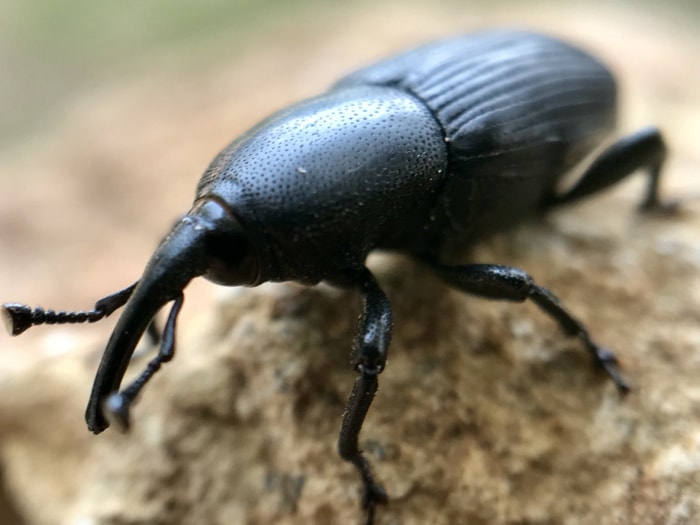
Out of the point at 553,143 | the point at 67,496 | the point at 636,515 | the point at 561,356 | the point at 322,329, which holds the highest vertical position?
the point at 553,143

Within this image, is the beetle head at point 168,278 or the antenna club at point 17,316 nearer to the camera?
the beetle head at point 168,278

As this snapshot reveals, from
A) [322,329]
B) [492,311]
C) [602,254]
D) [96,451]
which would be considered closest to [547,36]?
[602,254]

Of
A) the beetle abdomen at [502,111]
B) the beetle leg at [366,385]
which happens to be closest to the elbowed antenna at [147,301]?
the beetle leg at [366,385]

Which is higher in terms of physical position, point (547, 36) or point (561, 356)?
point (547, 36)

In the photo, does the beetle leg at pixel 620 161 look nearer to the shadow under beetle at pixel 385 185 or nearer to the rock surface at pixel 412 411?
the shadow under beetle at pixel 385 185

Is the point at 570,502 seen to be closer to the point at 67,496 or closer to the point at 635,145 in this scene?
the point at 635,145

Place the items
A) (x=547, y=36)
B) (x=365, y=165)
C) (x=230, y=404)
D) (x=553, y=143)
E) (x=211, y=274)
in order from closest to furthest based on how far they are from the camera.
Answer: (x=211, y=274), (x=365, y=165), (x=230, y=404), (x=553, y=143), (x=547, y=36)

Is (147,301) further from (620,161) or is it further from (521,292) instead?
(620,161)
